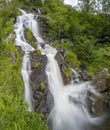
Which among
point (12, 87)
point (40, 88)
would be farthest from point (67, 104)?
point (12, 87)

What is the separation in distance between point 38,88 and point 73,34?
10638 millimetres

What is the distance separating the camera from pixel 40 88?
18.1 meters

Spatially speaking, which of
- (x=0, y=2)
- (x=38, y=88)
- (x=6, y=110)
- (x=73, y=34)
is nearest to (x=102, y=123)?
(x=38, y=88)

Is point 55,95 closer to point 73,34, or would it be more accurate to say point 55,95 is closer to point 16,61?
point 16,61

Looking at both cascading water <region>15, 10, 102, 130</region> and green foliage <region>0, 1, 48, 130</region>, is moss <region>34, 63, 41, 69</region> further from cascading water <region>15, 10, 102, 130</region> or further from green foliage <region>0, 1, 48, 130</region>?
green foliage <region>0, 1, 48, 130</region>

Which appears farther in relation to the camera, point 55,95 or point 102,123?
point 55,95

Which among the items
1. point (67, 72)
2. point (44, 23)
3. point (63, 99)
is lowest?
point (63, 99)

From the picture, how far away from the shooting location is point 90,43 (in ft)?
84.2

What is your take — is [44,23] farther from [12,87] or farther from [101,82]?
[12,87]

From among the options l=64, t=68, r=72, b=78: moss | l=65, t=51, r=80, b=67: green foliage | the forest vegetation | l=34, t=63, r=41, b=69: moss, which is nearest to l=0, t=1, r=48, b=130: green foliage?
the forest vegetation

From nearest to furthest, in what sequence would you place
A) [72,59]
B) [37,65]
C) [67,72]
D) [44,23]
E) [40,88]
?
[40,88] < [37,65] < [67,72] < [72,59] < [44,23]

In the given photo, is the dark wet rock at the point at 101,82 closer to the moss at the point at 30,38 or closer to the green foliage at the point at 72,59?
the green foliage at the point at 72,59

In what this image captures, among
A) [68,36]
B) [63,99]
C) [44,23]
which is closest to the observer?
[63,99]

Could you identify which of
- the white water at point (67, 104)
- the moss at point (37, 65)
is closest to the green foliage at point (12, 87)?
the moss at point (37, 65)
